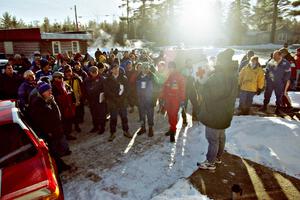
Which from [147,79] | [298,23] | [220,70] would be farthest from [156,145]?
[298,23]

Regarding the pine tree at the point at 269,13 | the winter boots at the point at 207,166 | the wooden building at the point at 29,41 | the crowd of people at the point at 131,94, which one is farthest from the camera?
the pine tree at the point at 269,13

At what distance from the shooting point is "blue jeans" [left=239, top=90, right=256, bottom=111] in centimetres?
802

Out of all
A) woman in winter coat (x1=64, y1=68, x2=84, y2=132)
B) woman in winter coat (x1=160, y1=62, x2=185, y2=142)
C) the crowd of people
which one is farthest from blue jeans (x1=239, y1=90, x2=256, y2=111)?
woman in winter coat (x1=64, y1=68, x2=84, y2=132)

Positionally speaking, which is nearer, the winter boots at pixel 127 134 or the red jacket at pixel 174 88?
the red jacket at pixel 174 88

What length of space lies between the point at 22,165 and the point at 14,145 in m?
0.36

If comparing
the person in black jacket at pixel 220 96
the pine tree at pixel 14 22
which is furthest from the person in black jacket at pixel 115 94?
the pine tree at pixel 14 22

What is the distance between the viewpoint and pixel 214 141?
479 centimetres

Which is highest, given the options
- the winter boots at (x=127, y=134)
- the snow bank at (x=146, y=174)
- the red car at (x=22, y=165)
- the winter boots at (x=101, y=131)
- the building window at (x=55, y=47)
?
the building window at (x=55, y=47)

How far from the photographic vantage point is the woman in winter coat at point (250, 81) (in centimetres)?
772

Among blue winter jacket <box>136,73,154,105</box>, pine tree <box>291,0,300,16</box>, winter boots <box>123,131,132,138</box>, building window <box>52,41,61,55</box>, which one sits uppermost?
pine tree <box>291,0,300,16</box>

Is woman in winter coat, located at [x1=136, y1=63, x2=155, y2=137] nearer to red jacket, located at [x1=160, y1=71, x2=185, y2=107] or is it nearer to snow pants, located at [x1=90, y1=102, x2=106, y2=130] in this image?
red jacket, located at [x1=160, y1=71, x2=185, y2=107]

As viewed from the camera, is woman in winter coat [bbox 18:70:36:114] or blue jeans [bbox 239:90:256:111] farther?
blue jeans [bbox 239:90:256:111]

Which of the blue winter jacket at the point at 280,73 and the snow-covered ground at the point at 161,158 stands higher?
the blue winter jacket at the point at 280,73

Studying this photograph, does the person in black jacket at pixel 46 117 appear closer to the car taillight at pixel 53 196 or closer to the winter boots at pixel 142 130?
the car taillight at pixel 53 196
